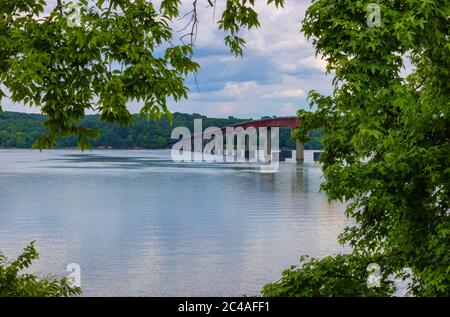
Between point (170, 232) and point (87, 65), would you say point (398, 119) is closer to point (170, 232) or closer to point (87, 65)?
point (87, 65)

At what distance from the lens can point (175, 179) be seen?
126938 mm

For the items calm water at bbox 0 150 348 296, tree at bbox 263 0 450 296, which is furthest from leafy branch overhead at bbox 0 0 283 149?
calm water at bbox 0 150 348 296

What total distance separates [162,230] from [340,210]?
2936cm

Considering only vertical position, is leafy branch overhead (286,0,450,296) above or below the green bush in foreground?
above

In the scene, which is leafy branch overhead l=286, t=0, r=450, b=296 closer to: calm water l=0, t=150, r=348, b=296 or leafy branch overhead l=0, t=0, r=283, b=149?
leafy branch overhead l=0, t=0, r=283, b=149

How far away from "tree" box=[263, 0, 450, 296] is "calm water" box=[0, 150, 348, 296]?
22609mm

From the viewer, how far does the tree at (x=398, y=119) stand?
37.5ft

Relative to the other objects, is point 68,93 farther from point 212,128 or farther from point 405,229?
point 212,128

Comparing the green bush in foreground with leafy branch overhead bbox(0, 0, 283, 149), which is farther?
the green bush in foreground

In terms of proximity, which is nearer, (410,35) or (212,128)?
(410,35)

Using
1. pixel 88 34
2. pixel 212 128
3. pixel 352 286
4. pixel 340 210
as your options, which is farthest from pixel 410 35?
pixel 212 128

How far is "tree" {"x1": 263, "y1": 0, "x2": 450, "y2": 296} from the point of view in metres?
11.4

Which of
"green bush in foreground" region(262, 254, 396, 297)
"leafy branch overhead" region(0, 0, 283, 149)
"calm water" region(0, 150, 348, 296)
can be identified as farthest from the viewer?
"calm water" region(0, 150, 348, 296)

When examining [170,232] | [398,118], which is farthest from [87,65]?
[170,232]
